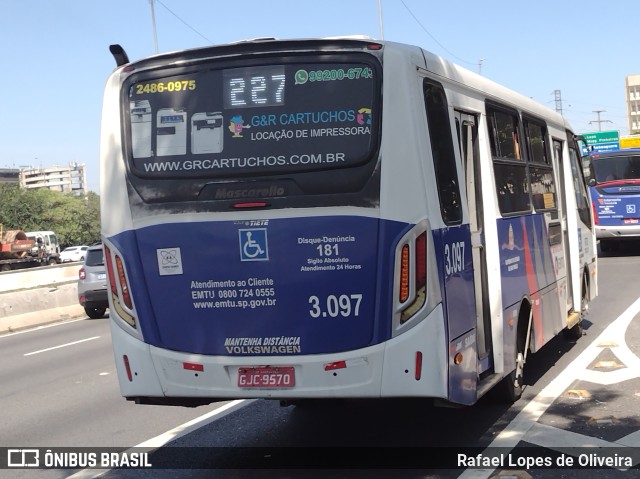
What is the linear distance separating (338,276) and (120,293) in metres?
1.72

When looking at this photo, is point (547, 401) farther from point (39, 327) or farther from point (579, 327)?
point (39, 327)

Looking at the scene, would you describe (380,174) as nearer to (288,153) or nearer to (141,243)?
(288,153)

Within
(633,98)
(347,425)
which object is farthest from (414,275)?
(633,98)

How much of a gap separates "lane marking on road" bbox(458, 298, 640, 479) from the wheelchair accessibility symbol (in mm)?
2058

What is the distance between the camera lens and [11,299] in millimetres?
20844

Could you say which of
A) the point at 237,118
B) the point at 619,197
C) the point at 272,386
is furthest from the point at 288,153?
the point at 619,197

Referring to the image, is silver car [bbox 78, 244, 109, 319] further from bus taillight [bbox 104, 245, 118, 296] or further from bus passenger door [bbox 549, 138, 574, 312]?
bus taillight [bbox 104, 245, 118, 296]

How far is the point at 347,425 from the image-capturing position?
809 cm

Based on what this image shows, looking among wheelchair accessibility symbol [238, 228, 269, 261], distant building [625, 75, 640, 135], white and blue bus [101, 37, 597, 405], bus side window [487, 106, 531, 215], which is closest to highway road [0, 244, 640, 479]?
white and blue bus [101, 37, 597, 405]

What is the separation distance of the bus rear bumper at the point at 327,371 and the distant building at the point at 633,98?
160434 millimetres

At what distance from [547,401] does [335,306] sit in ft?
11.2

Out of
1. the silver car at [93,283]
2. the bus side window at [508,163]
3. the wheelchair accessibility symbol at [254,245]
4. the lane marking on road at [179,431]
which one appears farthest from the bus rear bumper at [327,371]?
the silver car at [93,283]

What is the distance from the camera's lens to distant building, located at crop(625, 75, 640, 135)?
157625mm

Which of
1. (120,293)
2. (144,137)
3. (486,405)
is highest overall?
(144,137)
